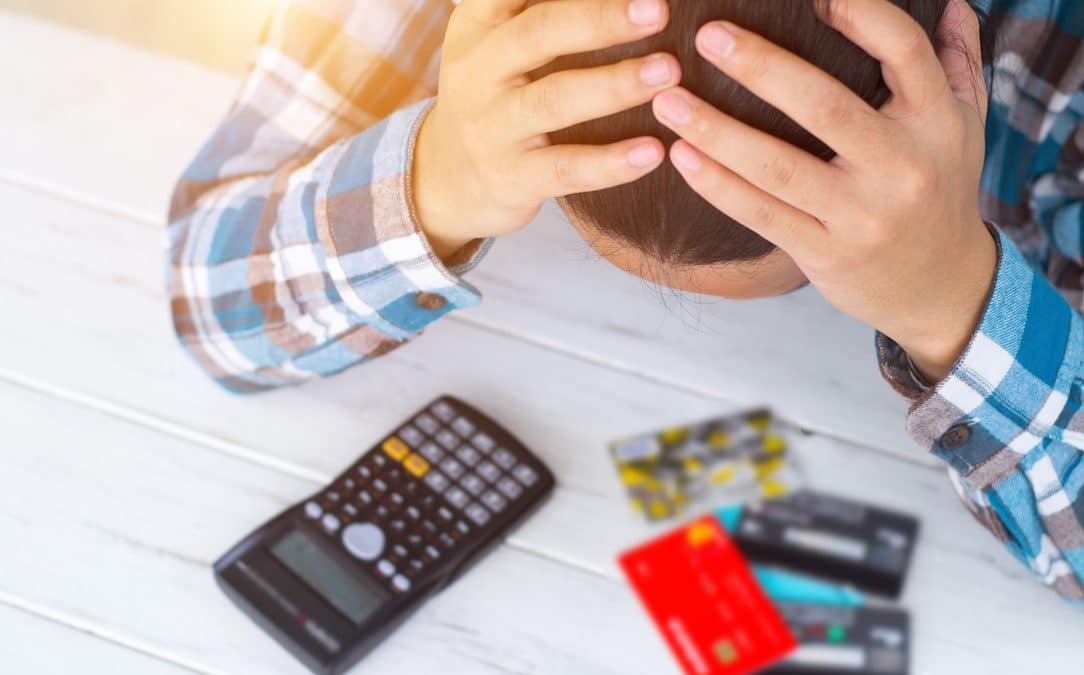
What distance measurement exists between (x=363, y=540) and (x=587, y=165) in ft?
1.10

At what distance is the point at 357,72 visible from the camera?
0.80 metres

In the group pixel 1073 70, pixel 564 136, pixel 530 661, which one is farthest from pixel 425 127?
pixel 1073 70

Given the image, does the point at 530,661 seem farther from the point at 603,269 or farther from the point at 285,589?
the point at 603,269

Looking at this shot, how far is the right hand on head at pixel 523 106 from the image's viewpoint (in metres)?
0.41

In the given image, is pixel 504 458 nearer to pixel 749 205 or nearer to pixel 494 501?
pixel 494 501

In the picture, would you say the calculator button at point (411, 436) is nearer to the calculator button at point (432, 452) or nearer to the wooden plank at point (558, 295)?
the calculator button at point (432, 452)

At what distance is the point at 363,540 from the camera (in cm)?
67

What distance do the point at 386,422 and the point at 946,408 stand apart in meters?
0.39

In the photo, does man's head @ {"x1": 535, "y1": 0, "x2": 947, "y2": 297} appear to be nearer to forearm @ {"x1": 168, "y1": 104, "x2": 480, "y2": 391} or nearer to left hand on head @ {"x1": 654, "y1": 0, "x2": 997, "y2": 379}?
left hand on head @ {"x1": 654, "y1": 0, "x2": 997, "y2": 379}

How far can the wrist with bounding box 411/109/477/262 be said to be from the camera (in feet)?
1.93

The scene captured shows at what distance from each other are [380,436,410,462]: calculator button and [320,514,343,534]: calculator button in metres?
0.06

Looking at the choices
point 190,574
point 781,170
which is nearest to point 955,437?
point 781,170

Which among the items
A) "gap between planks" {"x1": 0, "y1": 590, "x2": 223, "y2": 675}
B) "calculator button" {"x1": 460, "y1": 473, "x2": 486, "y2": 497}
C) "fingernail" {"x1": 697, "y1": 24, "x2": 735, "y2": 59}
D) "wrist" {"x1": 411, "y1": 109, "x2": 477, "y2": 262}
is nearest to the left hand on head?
"fingernail" {"x1": 697, "y1": 24, "x2": 735, "y2": 59}

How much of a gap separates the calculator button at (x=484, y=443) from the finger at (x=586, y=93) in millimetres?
296
